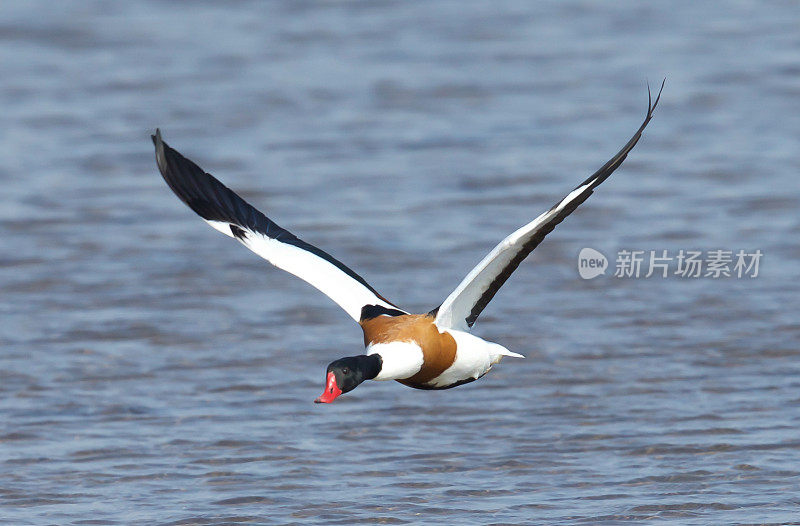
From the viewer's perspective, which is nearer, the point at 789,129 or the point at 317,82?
the point at 789,129

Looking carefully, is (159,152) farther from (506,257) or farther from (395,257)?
(395,257)

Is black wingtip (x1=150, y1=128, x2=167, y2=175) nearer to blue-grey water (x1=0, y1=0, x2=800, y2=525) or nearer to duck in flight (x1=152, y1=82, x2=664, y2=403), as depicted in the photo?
duck in flight (x1=152, y1=82, x2=664, y2=403)

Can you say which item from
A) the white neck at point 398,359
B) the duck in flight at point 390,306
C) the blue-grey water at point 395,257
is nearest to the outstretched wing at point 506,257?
the duck in flight at point 390,306

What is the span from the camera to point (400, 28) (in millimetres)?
19016

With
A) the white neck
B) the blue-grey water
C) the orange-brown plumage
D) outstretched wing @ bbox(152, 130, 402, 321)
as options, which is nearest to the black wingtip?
outstretched wing @ bbox(152, 130, 402, 321)

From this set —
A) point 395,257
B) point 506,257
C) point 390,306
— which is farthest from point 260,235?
point 395,257

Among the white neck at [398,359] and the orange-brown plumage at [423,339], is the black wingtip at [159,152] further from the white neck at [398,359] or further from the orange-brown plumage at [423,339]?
the white neck at [398,359]

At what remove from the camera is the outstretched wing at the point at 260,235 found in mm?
7789

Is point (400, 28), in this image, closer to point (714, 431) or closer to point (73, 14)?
point (73, 14)

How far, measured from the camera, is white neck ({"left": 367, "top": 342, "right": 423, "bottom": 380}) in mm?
6766

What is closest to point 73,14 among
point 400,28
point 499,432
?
point 400,28

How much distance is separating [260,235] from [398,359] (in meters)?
1.65

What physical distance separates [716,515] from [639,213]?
542 cm

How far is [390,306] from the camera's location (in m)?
7.66
